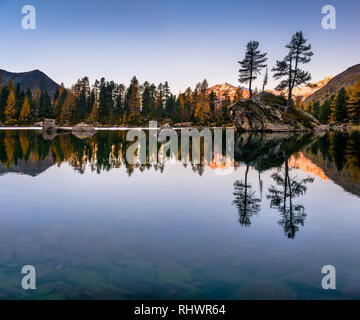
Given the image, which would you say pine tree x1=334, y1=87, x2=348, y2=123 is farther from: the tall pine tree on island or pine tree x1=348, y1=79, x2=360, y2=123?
the tall pine tree on island

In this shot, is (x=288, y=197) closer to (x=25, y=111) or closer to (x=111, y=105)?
(x=25, y=111)

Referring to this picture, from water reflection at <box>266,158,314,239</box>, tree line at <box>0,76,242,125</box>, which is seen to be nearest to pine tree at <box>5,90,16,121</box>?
tree line at <box>0,76,242,125</box>

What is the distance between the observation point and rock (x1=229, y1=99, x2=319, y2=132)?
57094 mm

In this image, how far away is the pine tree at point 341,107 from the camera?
301 feet

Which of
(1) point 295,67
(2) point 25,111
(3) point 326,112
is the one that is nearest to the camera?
(1) point 295,67

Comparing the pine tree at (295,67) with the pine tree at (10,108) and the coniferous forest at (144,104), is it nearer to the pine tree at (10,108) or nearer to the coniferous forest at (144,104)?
the coniferous forest at (144,104)

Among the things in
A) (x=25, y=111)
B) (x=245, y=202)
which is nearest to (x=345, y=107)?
(x=245, y=202)

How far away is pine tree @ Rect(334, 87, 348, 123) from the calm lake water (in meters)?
89.3

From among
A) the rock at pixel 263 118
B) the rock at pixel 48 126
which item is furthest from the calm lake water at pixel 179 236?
the rock at pixel 48 126

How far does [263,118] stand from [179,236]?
179 feet

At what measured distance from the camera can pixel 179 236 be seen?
6.54 m

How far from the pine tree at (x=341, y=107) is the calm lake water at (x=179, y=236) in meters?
89.3

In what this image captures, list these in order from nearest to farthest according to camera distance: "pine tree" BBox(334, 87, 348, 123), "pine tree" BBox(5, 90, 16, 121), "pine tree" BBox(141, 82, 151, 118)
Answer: "pine tree" BBox(334, 87, 348, 123) < "pine tree" BBox(5, 90, 16, 121) < "pine tree" BBox(141, 82, 151, 118)
